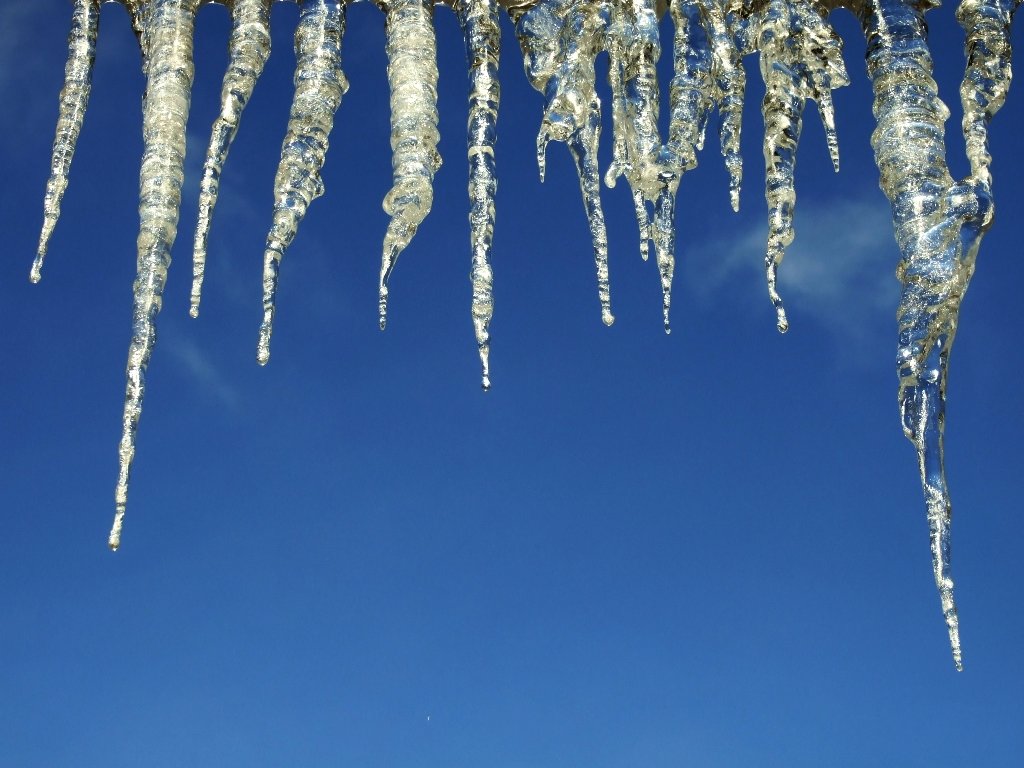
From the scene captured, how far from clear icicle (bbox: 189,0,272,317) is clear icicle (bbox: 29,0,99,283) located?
596 millimetres

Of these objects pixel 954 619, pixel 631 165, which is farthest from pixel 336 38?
pixel 954 619

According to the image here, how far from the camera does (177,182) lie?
445cm

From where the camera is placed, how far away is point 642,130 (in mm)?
4418

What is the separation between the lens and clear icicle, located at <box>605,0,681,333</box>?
436 centimetres

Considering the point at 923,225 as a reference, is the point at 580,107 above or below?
above

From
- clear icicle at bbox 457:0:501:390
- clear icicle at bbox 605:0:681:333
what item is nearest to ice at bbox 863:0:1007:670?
clear icicle at bbox 605:0:681:333

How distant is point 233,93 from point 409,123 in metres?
0.69

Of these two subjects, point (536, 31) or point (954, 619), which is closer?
point (954, 619)

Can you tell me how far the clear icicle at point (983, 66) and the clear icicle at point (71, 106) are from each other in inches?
128

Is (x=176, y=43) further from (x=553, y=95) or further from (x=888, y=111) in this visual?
(x=888, y=111)

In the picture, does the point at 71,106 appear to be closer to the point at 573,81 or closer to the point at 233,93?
the point at 233,93

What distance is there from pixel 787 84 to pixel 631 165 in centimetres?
63

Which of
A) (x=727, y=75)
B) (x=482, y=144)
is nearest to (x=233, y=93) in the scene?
(x=482, y=144)

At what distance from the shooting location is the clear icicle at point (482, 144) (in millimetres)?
4250
